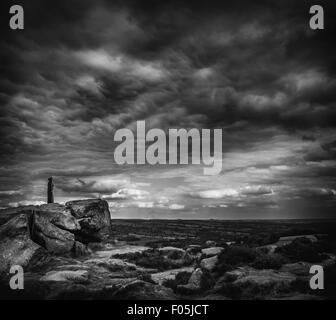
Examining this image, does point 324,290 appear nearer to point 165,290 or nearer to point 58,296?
point 165,290

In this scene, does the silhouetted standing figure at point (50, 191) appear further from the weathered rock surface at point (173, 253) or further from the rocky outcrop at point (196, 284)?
the rocky outcrop at point (196, 284)

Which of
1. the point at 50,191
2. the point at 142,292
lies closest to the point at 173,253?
the point at 142,292

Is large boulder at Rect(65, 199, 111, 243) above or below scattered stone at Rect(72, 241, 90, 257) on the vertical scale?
above

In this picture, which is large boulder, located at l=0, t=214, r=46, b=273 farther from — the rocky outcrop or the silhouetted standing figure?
the rocky outcrop

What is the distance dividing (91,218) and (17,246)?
8990 millimetres

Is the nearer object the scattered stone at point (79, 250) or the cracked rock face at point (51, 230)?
the cracked rock face at point (51, 230)

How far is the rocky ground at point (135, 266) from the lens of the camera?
15766 mm

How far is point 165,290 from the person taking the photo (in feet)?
54.1

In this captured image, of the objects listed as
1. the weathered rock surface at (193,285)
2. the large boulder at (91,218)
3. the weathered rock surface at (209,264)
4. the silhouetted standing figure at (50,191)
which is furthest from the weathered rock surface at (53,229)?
the weathered rock surface at (193,285)

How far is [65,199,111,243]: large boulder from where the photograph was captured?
3000 centimetres

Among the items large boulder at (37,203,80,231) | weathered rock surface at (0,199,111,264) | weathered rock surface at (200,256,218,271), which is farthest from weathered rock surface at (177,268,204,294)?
large boulder at (37,203,80,231)

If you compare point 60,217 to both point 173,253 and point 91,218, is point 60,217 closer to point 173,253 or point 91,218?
point 91,218
